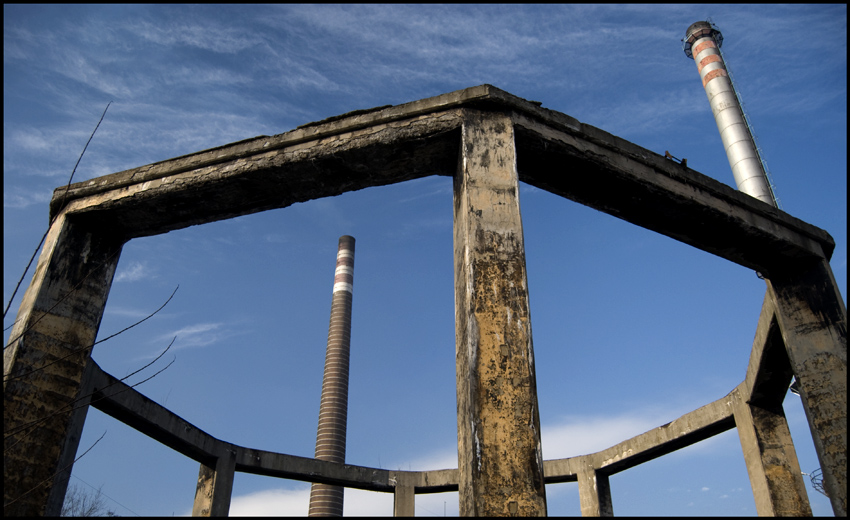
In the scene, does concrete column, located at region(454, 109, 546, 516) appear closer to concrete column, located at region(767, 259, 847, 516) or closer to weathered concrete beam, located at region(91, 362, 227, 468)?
concrete column, located at region(767, 259, 847, 516)

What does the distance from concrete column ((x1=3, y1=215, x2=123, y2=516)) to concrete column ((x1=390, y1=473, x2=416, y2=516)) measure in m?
6.23

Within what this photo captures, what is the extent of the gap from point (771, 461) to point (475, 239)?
5811mm

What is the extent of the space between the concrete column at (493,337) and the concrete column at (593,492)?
6.45 metres

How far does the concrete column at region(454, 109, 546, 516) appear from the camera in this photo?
3.18 metres

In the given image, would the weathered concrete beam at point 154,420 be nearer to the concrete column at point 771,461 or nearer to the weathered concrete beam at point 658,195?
the weathered concrete beam at point 658,195

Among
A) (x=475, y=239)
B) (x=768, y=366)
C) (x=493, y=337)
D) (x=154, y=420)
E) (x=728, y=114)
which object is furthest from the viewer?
(x=728, y=114)

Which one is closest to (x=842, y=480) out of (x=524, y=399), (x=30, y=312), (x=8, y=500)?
(x=524, y=399)

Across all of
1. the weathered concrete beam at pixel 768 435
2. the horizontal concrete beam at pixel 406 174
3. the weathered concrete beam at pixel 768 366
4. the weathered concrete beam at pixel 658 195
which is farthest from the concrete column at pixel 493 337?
the weathered concrete beam at pixel 768 435

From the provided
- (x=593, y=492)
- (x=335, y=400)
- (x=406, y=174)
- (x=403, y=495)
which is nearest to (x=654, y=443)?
(x=593, y=492)

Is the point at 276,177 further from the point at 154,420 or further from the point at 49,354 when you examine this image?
the point at 154,420

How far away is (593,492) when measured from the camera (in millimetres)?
9156

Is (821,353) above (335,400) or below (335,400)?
below

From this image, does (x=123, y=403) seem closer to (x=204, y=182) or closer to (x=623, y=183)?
(x=204, y=182)

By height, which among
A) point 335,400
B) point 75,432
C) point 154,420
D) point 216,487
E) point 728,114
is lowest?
point 216,487
